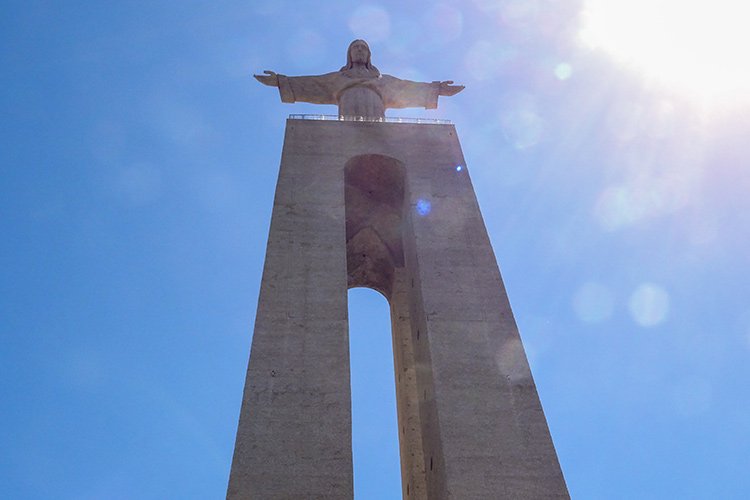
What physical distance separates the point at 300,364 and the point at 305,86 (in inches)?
394

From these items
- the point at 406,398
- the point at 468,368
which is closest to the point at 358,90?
the point at 406,398

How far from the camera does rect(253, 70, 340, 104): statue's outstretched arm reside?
18578mm

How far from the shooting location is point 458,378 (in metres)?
11.0

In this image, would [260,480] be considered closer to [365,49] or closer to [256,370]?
[256,370]

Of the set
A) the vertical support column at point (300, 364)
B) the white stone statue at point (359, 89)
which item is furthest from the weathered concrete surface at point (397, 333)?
the white stone statue at point (359, 89)

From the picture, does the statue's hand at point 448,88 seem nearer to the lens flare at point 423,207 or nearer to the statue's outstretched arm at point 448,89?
the statue's outstretched arm at point 448,89

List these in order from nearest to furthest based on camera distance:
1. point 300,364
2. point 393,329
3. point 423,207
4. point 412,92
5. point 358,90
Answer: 1. point 300,364
2. point 423,207
3. point 393,329
4. point 358,90
5. point 412,92

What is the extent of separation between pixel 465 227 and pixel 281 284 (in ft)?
12.8

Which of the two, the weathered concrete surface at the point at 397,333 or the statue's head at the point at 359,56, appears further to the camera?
the statue's head at the point at 359,56

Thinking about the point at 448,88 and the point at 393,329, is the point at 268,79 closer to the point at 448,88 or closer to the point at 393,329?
the point at 448,88

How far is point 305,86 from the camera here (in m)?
18.8

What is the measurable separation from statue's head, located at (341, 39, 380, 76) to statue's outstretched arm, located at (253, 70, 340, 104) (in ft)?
2.92

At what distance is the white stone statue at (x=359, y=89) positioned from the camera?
18.4 m

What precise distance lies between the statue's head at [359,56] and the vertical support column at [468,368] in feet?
20.0
